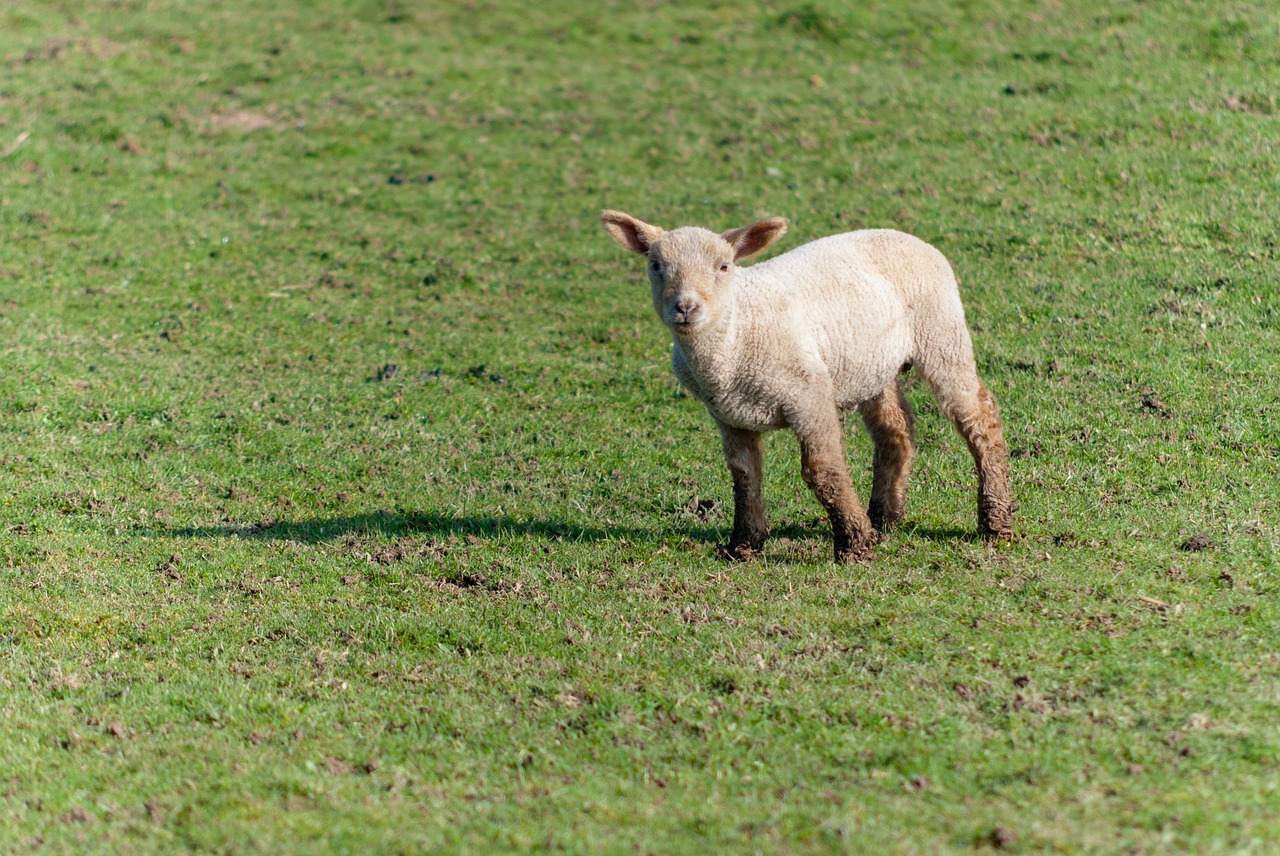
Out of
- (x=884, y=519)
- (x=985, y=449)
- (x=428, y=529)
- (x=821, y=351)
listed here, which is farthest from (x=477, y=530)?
(x=985, y=449)

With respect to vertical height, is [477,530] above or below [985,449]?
below

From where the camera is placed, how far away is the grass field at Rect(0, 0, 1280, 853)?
6.43m

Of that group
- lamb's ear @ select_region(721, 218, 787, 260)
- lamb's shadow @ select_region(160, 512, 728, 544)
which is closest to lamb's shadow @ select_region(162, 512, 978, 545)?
lamb's shadow @ select_region(160, 512, 728, 544)

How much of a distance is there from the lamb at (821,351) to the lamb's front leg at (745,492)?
11 mm

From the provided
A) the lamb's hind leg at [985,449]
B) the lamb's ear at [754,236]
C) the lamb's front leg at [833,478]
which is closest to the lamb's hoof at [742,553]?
the lamb's front leg at [833,478]

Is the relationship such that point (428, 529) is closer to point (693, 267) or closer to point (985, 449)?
point (693, 267)

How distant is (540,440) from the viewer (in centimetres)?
1194

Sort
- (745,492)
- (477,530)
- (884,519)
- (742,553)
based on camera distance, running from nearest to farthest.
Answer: (745,492) → (742,553) → (884,519) → (477,530)

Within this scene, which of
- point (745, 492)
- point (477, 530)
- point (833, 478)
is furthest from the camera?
point (477, 530)

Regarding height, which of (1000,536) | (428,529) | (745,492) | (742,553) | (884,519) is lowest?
(428,529)

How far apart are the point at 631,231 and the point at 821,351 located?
1673 millimetres

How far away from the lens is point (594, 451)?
11.6 meters

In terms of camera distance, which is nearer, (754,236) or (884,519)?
(754,236)

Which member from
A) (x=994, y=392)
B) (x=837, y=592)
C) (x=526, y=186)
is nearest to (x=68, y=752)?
(x=837, y=592)
